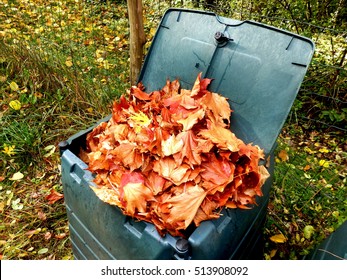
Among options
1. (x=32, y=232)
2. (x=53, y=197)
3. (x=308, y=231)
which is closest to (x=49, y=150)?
(x=53, y=197)

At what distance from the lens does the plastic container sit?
1.17 meters

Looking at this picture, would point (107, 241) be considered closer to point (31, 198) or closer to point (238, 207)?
point (238, 207)

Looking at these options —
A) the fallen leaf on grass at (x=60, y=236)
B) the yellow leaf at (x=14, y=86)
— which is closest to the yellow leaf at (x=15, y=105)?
the yellow leaf at (x=14, y=86)

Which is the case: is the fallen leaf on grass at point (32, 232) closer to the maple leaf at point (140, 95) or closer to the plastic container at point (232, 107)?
the plastic container at point (232, 107)

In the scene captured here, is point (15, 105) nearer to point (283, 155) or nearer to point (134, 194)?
point (134, 194)

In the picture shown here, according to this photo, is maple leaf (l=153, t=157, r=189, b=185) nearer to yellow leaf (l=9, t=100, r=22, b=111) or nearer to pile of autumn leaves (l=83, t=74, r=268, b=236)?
pile of autumn leaves (l=83, t=74, r=268, b=236)

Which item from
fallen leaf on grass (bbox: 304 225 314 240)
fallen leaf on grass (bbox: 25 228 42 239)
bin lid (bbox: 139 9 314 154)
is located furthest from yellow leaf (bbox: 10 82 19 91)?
fallen leaf on grass (bbox: 304 225 314 240)

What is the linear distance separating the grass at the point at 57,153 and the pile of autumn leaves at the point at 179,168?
3.12 feet

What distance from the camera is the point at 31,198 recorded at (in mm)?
2295

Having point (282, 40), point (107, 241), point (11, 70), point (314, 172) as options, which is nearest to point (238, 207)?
point (107, 241)

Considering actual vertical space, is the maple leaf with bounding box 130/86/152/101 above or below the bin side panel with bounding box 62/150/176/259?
above

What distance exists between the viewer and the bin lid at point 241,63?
4.48 feet

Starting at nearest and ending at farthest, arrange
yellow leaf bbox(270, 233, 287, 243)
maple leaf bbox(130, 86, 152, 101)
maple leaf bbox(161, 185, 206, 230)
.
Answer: maple leaf bbox(161, 185, 206, 230), maple leaf bbox(130, 86, 152, 101), yellow leaf bbox(270, 233, 287, 243)

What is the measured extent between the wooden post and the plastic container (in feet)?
1.17
